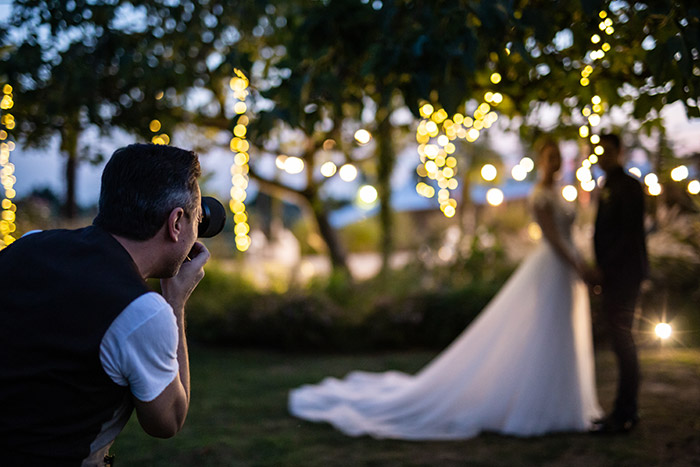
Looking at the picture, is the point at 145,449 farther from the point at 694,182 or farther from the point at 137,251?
the point at 694,182

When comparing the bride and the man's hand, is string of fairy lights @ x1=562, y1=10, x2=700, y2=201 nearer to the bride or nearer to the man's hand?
the bride

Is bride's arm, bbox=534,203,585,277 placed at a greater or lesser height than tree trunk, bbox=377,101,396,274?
lesser

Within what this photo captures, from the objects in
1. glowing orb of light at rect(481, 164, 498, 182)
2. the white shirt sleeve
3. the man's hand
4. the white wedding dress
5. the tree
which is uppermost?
the tree

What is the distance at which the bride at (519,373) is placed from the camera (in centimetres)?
434

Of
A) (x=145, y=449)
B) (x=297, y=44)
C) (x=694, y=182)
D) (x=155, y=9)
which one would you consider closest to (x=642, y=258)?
(x=694, y=182)

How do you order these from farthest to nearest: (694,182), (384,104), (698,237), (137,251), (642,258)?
(698,237) < (642,258) < (694,182) < (384,104) < (137,251)

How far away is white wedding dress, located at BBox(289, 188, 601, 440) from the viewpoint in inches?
171

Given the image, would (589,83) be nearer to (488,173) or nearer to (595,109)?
(595,109)

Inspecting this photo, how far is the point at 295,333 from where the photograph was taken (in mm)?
7754

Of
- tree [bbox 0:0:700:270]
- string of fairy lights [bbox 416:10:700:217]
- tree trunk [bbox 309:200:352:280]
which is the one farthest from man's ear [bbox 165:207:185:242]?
tree trunk [bbox 309:200:352:280]

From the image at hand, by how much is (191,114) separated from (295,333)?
305cm

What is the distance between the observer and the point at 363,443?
13.4ft

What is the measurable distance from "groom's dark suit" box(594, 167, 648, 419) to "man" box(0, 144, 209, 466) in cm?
345

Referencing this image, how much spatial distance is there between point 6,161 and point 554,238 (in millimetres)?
4832
